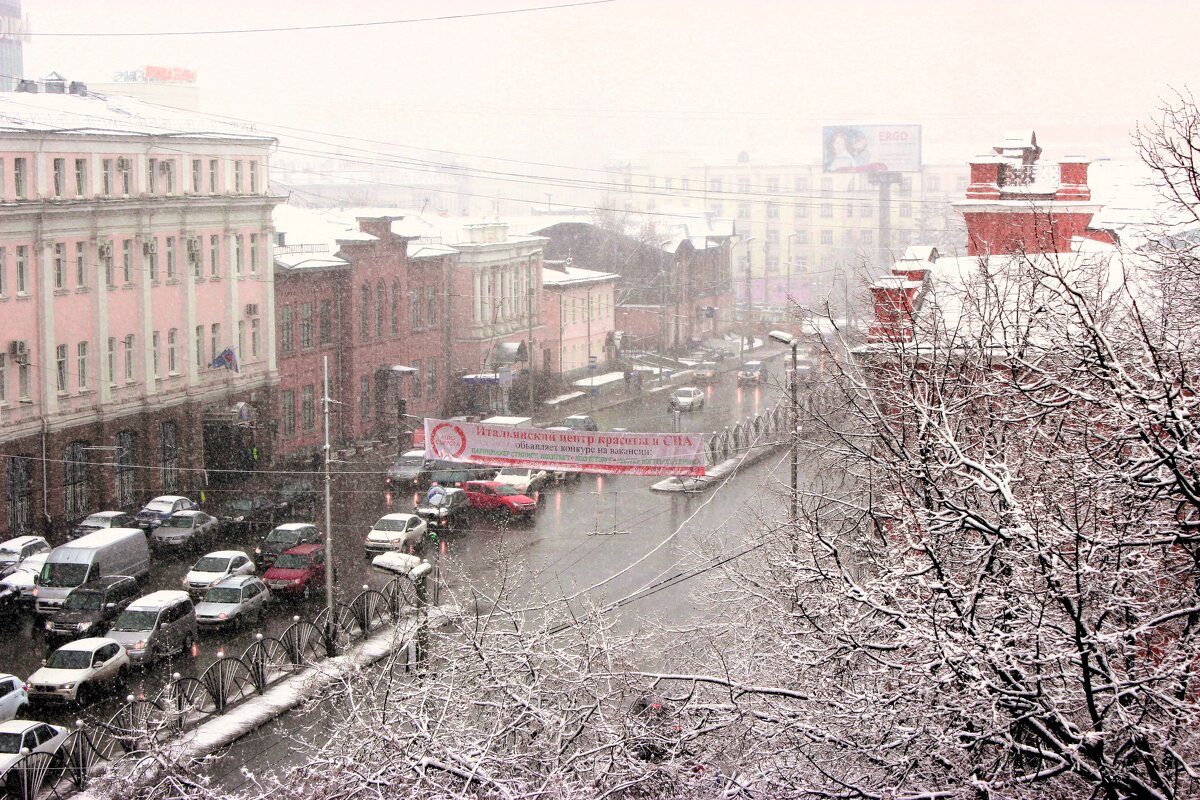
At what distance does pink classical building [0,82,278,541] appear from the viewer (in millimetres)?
22859

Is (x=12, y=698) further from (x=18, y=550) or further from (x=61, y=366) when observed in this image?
(x=61, y=366)

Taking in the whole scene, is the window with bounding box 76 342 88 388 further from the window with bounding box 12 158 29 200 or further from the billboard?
the billboard

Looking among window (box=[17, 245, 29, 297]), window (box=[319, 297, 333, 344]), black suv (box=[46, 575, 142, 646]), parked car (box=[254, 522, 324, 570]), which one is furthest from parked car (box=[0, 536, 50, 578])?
window (box=[319, 297, 333, 344])

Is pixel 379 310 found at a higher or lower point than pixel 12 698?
higher

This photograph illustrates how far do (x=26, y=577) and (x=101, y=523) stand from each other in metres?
3.06

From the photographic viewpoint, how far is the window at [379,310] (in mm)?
34031

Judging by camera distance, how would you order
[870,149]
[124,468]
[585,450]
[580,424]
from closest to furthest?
[585,450] < [124,468] < [580,424] < [870,149]

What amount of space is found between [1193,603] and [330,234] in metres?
29.9

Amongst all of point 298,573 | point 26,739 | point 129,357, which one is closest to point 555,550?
point 298,573

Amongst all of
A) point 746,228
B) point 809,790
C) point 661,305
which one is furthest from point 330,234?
point 746,228

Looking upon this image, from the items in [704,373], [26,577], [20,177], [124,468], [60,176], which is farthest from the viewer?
[704,373]

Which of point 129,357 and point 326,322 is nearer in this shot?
point 129,357

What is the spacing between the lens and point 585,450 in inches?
726

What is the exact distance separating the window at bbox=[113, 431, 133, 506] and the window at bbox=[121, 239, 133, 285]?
127 inches
